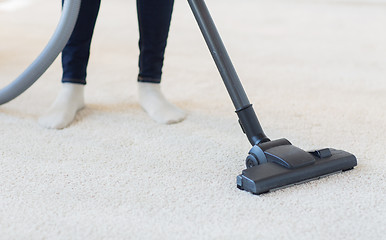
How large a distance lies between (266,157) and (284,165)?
4cm

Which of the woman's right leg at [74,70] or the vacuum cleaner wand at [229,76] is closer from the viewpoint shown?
the vacuum cleaner wand at [229,76]

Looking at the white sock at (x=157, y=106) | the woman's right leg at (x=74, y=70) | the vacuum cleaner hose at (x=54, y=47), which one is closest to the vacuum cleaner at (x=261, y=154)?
the vacuum cleaner hose at (x=54, y=47)

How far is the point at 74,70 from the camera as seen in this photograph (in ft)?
4.29

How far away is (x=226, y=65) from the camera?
1.02 metres

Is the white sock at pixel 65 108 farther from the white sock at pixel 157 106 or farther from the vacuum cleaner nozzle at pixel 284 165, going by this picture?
the vacuum cleaner nozzle at pixel 284 165

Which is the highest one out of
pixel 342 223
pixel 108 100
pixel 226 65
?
pixel 226 65

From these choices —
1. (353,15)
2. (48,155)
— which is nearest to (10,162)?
(48,155)

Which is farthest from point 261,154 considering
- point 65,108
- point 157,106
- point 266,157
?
point 65,108

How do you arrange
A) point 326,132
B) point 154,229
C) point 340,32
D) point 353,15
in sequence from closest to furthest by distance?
point 154,229
point 326,132
point 340,32
point 353,15

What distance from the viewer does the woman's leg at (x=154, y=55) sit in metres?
1.26

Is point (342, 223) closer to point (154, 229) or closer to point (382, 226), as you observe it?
point (382, 226)

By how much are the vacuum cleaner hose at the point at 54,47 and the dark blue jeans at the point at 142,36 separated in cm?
13

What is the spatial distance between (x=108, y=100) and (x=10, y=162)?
49 centimetres

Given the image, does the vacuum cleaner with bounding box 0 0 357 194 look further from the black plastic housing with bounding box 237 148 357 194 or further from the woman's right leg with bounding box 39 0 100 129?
the woman's right leg with bounding box 39 0 100 129
